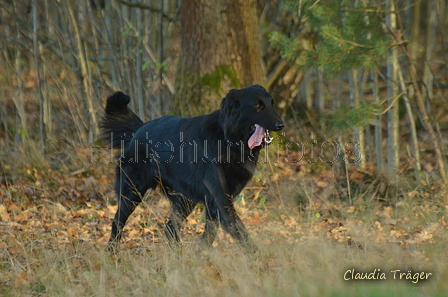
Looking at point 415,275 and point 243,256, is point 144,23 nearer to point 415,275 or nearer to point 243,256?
point 243,256

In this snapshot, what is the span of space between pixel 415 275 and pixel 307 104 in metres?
7.76

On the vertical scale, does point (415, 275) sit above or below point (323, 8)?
below

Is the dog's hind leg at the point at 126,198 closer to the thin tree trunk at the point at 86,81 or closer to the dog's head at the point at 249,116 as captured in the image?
the dog's head at the point at 249,116

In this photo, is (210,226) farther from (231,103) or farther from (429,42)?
(429,42)

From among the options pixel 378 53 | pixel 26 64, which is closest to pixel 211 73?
pixel 378 53

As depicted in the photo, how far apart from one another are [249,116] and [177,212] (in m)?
1.33

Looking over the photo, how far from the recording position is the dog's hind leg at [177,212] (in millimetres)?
4984

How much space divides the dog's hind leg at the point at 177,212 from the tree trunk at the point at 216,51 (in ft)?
6.31

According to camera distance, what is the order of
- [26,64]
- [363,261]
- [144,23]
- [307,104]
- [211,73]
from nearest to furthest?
[363,261] → [211,73] → [144,23] → [307,104] → [26,64]

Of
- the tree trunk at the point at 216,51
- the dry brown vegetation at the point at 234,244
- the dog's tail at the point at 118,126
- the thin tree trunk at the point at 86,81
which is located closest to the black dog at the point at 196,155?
the dog's tail at the point at 118,126

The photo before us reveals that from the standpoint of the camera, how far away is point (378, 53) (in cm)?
585

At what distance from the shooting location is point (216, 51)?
6.77m

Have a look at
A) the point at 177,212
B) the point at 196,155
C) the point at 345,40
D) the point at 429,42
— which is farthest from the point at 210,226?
the point at 429,42

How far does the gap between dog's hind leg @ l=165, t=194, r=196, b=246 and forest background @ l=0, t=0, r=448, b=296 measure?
0.25m
